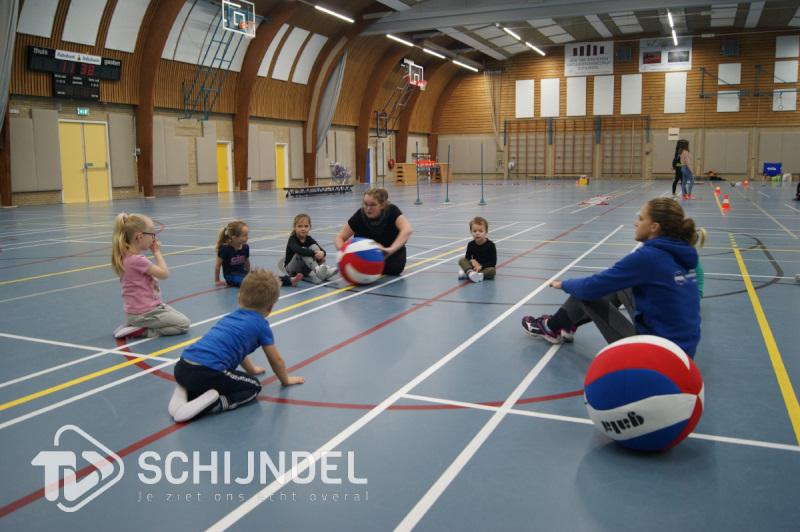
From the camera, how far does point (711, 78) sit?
147 ft

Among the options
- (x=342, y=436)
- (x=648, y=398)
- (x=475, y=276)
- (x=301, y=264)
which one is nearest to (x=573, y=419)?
(x=648, y=398)

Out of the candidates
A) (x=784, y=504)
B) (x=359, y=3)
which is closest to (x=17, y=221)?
(x=784, y=504)

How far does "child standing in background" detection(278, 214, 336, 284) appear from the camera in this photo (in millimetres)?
8445

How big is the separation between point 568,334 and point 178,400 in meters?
3.10

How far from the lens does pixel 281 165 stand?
127ft

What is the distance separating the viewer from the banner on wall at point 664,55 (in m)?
44.7

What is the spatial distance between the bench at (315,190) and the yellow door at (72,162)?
8323mm

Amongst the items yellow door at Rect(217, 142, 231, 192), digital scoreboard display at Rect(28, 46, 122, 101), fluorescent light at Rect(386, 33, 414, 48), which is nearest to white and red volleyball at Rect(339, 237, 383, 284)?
digital scoreboard display at Rect(28, 46, 122, 101)

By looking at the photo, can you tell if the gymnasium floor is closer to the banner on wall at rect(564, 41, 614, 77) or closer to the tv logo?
the tv logo

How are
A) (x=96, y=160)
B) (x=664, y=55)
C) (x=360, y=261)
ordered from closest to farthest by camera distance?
(x=360, y=261)
(x=96, y=160)
(x=664, y=55)

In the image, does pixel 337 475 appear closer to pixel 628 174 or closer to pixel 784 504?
pixel 784 504

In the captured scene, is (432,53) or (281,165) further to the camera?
(432,53)

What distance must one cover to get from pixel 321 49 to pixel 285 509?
36.5 meters

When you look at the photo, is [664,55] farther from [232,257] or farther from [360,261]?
[232,257]
